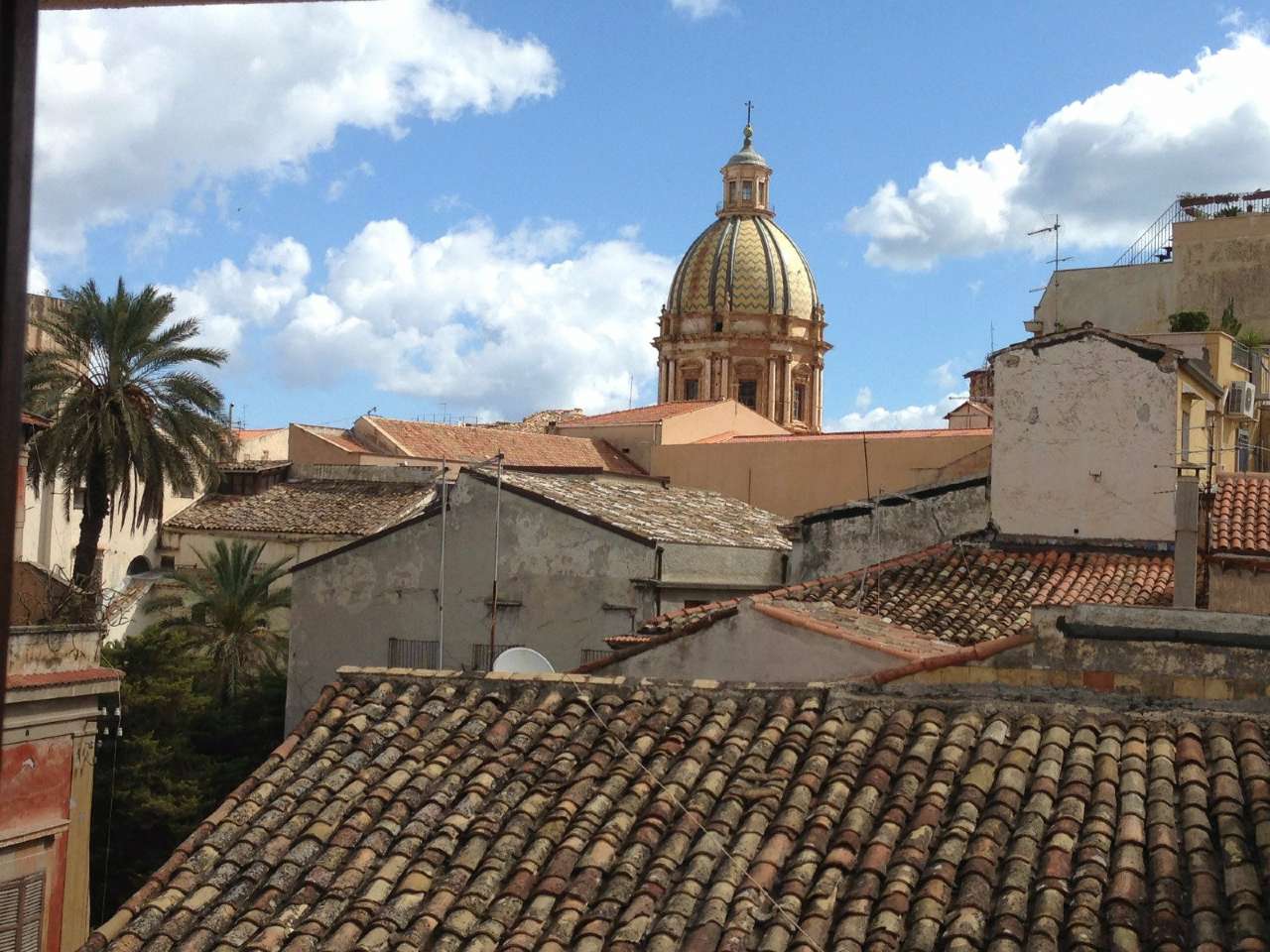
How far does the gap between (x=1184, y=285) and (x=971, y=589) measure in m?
21.7

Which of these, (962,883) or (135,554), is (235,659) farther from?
(962,883)

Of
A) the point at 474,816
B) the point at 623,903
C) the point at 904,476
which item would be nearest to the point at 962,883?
the point at 623,903

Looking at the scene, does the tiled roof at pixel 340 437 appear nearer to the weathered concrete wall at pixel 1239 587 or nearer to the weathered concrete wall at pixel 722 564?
the weathered concrete wall at pixel 722 564

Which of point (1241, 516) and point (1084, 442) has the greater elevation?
point (1084, 442)

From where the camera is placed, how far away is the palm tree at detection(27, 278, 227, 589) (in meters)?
25.2

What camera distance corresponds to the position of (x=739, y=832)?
314 inches

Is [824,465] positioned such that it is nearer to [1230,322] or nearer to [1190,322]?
[1190,322]

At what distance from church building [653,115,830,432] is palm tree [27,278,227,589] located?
118 feet

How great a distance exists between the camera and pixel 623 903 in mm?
→ 7520

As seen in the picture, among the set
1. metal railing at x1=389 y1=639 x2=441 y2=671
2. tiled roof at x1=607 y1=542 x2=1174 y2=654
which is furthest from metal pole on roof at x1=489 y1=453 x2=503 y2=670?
tiled roof at x1=607 y1=542 x2=1174 y2=654

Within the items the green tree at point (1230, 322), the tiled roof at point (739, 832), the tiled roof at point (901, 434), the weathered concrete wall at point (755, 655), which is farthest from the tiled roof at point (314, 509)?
the tiled roof at point (739, 832)

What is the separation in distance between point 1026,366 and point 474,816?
13.4 metres

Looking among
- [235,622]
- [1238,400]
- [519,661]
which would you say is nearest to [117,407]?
[235,622]

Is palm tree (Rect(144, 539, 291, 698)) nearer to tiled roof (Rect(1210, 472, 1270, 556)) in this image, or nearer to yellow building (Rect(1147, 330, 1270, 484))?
yellow building (Rect(1147, 330, 1270, 484))
